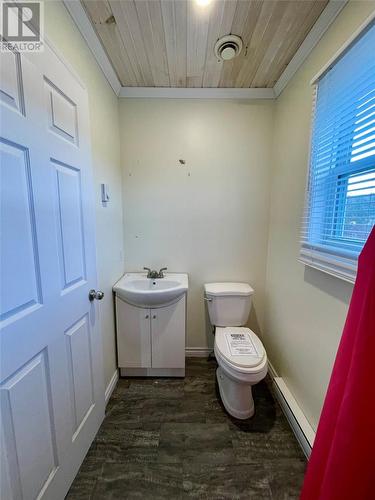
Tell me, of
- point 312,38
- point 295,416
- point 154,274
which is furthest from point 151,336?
point 312,38

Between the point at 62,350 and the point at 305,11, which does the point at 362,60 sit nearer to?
the point at 305,11

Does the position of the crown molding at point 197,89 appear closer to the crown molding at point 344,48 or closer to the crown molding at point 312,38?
the crown molding at point 312,38

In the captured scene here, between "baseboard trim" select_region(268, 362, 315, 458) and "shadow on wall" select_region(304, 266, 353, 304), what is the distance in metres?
0.80

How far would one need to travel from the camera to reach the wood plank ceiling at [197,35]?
1053 mm

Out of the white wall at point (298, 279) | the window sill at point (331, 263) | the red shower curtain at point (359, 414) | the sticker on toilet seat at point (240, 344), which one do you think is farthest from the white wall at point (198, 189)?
the red shower curtain at point (359, 414)

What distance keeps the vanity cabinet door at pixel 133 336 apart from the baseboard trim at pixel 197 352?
0.47 metres

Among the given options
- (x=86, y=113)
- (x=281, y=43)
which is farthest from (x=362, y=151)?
(x=86, y=113)

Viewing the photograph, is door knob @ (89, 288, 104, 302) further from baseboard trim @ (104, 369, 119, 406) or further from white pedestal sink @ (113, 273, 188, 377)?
baseboard trim @ (104, 369, 119, 406)

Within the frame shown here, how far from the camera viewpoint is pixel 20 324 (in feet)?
2.34

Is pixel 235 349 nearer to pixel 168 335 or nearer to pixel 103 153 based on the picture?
pixel 168 335

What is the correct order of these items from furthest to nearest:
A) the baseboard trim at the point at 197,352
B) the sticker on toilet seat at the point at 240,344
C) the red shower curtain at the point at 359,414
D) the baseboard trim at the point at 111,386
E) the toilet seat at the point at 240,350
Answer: the baseboard trim at the point at 197,352
the baseboard trim at the point at 111,386
the sticker on toilet seat at the point at 240,344
the toilet seat at the point at 240,350
the red shower curtain at the point at 359,414

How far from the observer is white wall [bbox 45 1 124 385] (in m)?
1.02

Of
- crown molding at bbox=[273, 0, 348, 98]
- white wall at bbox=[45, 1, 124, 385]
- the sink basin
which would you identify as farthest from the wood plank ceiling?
the sink basin

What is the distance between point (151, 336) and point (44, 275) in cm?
110
